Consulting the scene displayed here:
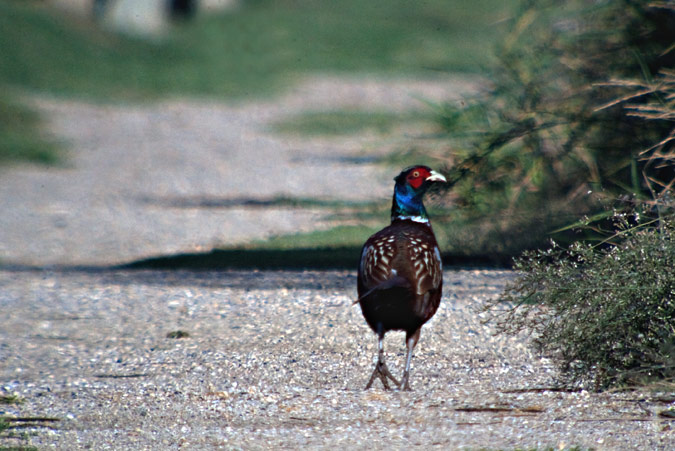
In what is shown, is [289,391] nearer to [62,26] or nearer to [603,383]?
[603,383]

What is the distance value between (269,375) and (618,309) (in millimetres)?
1702

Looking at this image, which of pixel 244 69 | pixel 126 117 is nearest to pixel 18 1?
pixel 244 69

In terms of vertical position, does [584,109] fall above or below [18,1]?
below

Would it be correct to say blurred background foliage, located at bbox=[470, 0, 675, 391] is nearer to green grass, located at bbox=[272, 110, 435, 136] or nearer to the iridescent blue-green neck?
the iridescent blue-green neck

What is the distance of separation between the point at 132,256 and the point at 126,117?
1004cm

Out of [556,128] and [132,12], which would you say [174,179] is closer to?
[556,128]

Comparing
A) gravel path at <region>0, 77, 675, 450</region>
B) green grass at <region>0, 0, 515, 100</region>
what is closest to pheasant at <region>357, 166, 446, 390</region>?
gravel path at <region>0, 77, 675, 450</region>

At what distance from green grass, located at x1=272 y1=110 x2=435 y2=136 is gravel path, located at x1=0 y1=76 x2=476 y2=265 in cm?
46

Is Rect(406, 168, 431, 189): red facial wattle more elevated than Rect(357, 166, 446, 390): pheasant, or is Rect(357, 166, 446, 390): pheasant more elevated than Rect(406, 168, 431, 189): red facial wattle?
Rect(406, 168, 431, 189): red facial wattle

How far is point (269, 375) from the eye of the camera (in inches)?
204

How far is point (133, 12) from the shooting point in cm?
2438

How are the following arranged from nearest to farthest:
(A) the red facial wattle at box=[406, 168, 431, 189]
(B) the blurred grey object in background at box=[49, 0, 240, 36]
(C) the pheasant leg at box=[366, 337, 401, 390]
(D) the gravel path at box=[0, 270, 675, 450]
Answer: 1. (D) the gravel path at box=[0, 270, 675, 450]
2. (C) the pheasant leg at box=[366, 337, 401, 390]
3. (A) the red facial wattle at box=[406, 168, 431, 189]
4. (B) the blurred grey object in background at box=[49, 0, 240, 36]

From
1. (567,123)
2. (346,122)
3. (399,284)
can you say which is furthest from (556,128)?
(346,122)

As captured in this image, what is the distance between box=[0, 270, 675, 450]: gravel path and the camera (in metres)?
4.28
